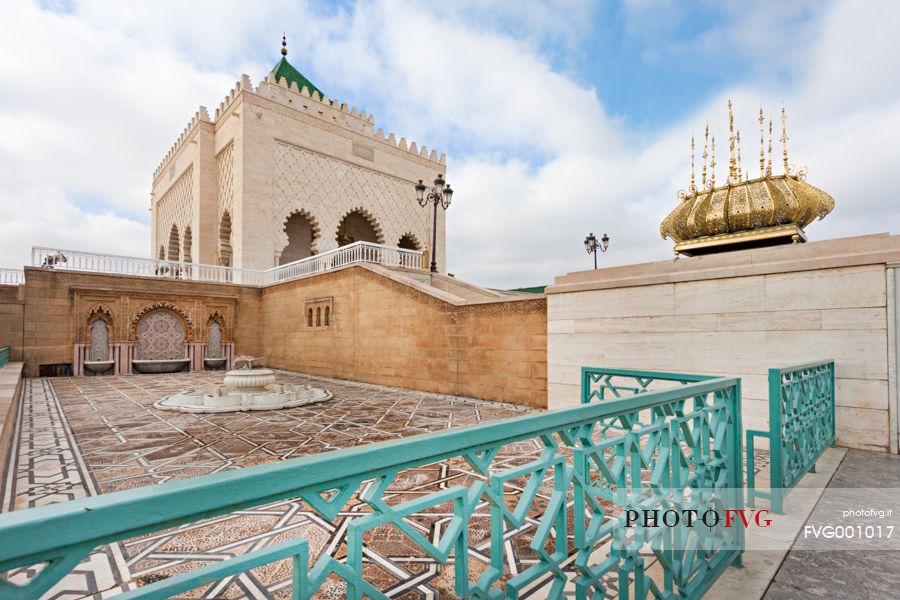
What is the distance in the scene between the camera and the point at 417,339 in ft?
27.8

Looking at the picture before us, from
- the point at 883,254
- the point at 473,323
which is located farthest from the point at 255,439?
the point at 883,254

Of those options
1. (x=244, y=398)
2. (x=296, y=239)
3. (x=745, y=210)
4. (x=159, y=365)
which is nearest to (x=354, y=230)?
(x=296, y=239)

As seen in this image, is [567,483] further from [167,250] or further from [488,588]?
[167,250]

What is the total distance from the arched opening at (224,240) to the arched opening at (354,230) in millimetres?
5136

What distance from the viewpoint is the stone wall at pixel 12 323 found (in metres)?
10.8

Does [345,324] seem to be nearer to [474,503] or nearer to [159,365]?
[159,365]

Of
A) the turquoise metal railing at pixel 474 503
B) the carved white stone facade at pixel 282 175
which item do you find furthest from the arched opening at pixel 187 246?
the turquoise metal railing at pixel 474 503

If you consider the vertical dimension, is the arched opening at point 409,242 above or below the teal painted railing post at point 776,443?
above

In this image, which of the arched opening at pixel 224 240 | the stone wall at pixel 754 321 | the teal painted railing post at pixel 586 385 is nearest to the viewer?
the teal painted railing post at pixel 586 385

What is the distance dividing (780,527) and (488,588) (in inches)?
91.4

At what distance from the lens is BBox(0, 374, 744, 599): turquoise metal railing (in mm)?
610

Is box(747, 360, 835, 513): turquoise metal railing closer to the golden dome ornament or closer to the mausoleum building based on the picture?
the golden dome ornament

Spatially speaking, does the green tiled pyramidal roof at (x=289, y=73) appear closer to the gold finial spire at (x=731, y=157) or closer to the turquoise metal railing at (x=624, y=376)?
the gold finial spire at (x=731, y=157)

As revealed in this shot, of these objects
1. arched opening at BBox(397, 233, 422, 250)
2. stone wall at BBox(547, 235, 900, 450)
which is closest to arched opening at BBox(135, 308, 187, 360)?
arched opening at BBox(397, 233, 422, 250)
